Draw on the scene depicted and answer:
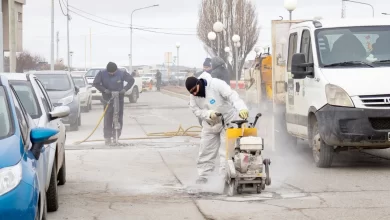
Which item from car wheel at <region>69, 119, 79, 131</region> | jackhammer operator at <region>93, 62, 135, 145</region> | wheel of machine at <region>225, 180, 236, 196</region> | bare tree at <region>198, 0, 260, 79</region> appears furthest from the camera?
bare tree at <region>198, 0, 260, 79</region>

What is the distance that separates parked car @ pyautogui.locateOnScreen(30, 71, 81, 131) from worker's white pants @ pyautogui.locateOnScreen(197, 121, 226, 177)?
1126 centimetres

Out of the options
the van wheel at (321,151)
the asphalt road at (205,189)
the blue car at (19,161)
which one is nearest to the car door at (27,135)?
the blue car at (19,161)

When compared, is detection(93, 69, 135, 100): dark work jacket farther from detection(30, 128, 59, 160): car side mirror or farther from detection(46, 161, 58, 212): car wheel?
detection(30, 128, 59, 160): car side mirror

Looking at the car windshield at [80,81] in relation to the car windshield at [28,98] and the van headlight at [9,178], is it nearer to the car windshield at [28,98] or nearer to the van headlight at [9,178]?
the car windshield at [28,98]

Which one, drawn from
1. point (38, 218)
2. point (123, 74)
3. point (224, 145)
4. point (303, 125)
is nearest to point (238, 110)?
point (224, 145)

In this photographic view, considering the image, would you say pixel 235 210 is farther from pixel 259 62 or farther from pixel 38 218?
pixel 259 62

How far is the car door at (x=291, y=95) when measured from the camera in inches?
546

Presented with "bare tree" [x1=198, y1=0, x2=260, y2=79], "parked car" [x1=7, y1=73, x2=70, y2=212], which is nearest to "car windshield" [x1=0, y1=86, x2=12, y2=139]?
"parked car" [x1=7, y1=73, x2=70, y2=212]

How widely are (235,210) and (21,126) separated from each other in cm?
283

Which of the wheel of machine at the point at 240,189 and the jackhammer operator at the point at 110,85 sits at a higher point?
the jackhammer operator at the point at 110,85

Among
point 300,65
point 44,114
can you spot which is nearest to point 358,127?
point 300,65

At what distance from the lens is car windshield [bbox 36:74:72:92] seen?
23.4m

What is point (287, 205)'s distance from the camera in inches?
364

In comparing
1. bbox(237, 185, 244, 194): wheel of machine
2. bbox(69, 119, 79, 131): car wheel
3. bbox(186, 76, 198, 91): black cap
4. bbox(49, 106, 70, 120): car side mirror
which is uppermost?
bbox(186, 76, 198, 91): black cap
